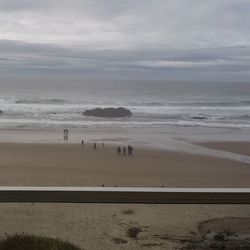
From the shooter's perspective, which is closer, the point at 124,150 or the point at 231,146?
the point at 124,150

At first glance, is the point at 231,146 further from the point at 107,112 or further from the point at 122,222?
the point at 107,112

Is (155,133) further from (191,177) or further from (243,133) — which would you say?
(191,177)

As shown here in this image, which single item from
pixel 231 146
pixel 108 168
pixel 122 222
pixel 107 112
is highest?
pixel 122 222

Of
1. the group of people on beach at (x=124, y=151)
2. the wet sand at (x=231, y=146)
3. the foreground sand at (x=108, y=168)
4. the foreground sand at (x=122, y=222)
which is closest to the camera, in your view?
the foreground sand at (x=122, y=222)

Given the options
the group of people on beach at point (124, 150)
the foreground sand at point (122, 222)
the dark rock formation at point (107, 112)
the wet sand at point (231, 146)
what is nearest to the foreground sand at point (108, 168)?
the group of people on beach at point (124, 150)

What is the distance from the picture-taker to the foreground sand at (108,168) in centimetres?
938

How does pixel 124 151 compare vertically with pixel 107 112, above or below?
below

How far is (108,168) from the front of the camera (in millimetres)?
11961

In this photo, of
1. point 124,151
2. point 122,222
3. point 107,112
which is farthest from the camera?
point 107,112

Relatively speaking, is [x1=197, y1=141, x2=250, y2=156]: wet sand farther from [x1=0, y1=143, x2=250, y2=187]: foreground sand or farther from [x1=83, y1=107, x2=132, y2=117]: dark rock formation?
[x1=83, y1=107, x2=132, y2=117]: dark rock formation

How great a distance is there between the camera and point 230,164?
12773 mm

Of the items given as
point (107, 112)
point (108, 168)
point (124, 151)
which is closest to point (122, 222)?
point (108, 168)

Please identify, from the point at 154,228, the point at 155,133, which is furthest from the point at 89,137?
the point at 154,228

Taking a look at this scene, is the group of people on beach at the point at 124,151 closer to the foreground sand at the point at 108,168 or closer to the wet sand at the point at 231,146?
the foreground sand at the point at 108,168
